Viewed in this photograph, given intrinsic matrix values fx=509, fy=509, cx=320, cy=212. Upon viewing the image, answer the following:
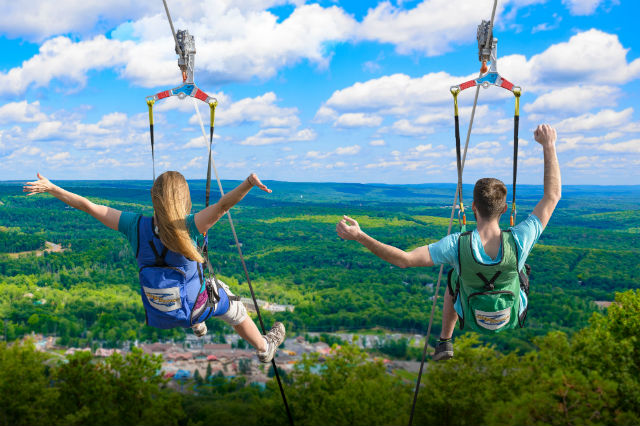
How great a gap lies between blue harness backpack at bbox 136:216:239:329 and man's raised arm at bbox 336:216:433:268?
5.33ft

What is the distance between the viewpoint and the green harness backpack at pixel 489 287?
15.0 feet

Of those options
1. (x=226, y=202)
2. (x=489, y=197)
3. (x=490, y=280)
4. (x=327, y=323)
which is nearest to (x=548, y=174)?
(x=489, y=197)

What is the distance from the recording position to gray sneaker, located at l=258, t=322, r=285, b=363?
5.66 metres

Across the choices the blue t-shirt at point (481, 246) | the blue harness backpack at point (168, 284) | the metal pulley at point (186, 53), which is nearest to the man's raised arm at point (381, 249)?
the blue t-shirt at point (481, 246)

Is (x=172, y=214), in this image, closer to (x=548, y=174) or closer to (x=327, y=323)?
(x=548, y=174)

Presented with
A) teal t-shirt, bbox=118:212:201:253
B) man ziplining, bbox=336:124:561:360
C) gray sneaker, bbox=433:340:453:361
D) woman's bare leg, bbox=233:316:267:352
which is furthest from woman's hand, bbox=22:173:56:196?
gray sneaker, bbox=433:340:453:361

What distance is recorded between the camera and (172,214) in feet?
14.5

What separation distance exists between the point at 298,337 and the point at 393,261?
88.9 m

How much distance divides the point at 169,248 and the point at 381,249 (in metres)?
1.86

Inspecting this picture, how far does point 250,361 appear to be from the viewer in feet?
279

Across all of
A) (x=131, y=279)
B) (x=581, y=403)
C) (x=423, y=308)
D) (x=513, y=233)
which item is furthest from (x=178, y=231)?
(x=131, y=279)

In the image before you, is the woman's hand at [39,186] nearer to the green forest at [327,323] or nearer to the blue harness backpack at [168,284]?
the blue harness backpack at [168,284]

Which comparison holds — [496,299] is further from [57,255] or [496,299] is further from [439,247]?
[57,255]

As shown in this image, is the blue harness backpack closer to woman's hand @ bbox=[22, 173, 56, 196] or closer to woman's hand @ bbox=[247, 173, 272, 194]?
woman's hand @ bbox=[22, 173, 56, 196]
